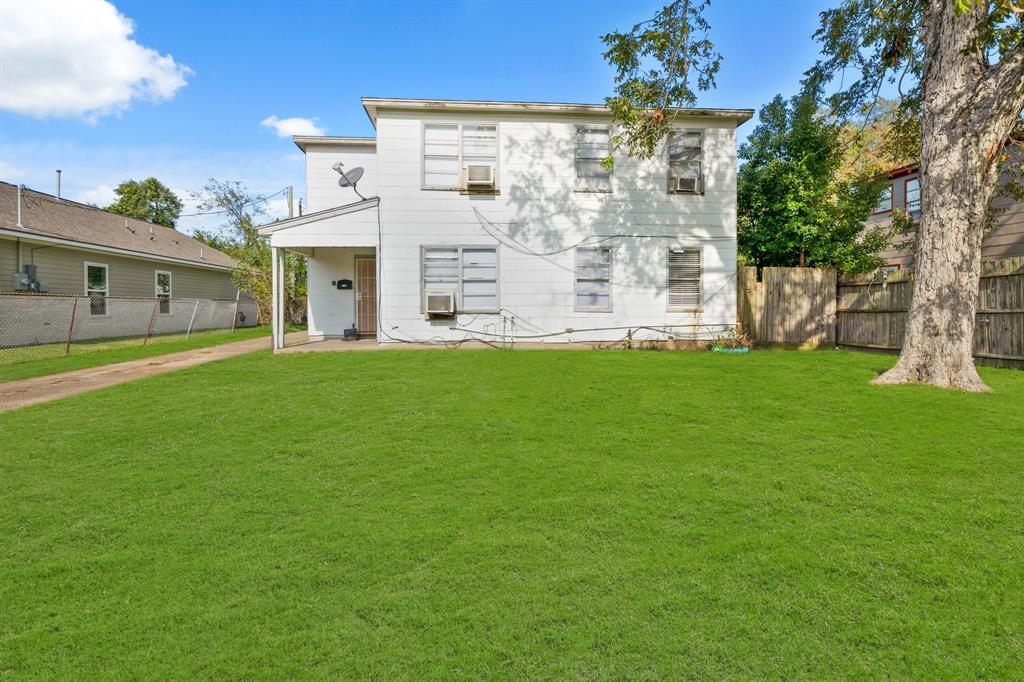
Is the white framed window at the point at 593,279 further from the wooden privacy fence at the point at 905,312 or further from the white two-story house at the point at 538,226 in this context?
the wooden privacy fence at the point at 905,312

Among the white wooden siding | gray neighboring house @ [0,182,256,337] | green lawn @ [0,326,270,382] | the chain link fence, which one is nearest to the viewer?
green lawn @ [0,326,270,382]

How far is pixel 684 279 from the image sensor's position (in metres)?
12.2

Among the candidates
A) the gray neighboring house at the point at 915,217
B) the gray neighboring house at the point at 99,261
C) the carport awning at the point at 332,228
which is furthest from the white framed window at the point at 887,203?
the gray neighboring house at the point at 99,261

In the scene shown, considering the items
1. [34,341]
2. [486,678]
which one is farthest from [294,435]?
[34,341]

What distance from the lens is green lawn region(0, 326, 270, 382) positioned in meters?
9.62

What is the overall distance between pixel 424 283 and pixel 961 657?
10.8 metres

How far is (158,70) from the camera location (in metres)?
18.9

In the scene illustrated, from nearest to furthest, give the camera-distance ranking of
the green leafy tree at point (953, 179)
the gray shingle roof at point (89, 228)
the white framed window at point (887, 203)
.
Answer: the green leafy tree at point (953, 179) → the gray shingle roof at point (89, 228) → the white framed window at point (887, 203)

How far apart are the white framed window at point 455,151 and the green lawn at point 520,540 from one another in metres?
7.23

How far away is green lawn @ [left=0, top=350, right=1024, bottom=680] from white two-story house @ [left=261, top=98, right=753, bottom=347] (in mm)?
6007

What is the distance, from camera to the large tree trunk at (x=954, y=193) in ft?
21.6

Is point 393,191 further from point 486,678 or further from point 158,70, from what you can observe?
point 158,70

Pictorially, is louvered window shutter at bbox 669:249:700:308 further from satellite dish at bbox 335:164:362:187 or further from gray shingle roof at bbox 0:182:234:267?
gray shingle roof at bbox 0:182:234:267

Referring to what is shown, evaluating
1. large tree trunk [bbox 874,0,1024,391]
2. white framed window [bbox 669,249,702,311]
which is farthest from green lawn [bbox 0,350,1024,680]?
white framed window [bbox 669,249,702,311]
